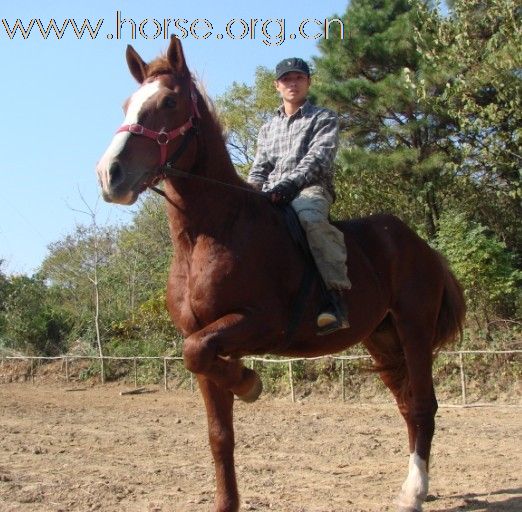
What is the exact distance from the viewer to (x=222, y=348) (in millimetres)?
4590

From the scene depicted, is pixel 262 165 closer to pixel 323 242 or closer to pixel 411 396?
pixel 323 242

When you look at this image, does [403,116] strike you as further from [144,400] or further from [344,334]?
[344,334]

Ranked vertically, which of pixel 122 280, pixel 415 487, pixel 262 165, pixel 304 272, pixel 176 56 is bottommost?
pixel 415 487

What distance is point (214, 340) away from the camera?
4.57 metres

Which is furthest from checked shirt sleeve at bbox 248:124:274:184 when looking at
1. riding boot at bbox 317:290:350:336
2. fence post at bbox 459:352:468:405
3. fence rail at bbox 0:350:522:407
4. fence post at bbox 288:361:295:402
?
fence post at bbox 288:361:295:402

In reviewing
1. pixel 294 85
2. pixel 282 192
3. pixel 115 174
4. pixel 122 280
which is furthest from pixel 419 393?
pixel 122 280

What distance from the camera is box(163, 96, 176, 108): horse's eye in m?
4.73

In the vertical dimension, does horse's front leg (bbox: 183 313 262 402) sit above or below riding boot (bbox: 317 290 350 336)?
below

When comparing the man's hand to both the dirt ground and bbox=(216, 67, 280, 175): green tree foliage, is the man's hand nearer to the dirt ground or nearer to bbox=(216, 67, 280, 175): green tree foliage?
the dirt ground

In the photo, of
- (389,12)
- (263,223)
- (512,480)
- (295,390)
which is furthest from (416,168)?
(263,223)

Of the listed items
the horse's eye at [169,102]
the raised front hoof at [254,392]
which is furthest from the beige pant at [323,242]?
the horse's eye at [169,102]

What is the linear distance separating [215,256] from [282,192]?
984mm

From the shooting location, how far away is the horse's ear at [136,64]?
5016 mm

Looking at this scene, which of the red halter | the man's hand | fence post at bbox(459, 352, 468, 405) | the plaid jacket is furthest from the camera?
fence post at bbox(459, 352, 468, 405)
